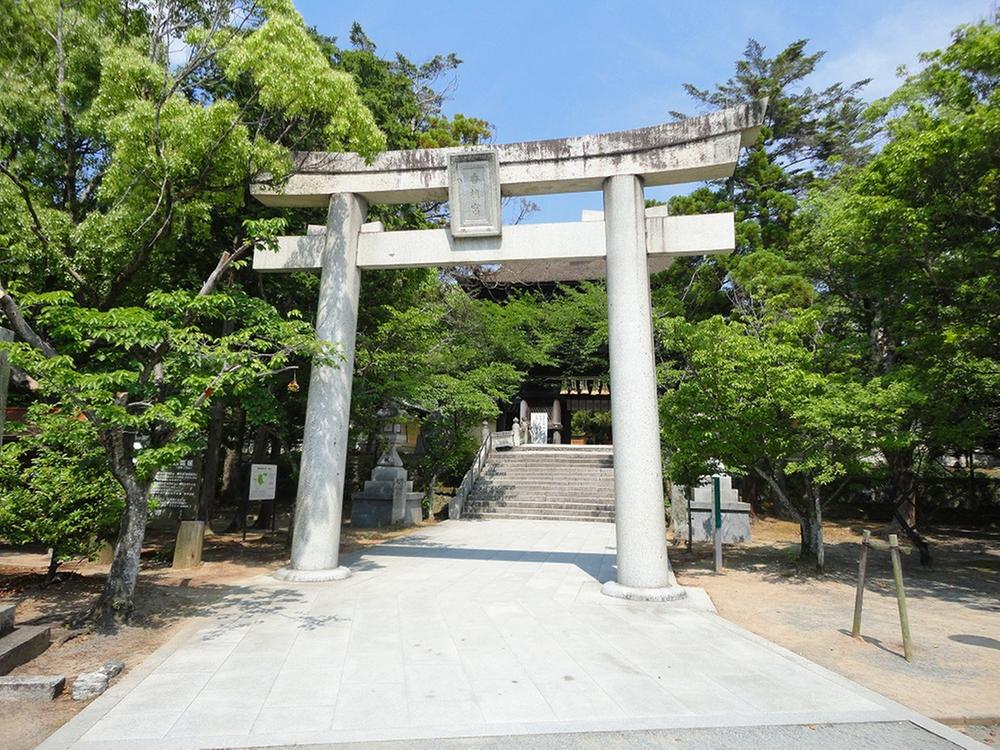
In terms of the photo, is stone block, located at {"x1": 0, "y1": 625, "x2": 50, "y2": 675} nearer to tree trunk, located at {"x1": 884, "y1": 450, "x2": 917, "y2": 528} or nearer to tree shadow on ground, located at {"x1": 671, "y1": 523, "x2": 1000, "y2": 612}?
tree shadow on ground, located at {"x1": 671, "y1": 523, "x2": 1000, "y2": 612}

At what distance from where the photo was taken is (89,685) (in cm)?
412

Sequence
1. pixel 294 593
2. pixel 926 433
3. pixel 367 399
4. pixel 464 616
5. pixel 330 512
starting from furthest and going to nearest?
1. pixel 367 399
2. pixel 926 433
3. pixel 330 512
4. pixel 294 593
5. pixel 464 616

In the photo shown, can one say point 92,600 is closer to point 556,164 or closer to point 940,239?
point 556,164

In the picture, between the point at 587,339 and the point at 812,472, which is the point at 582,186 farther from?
the point at 587,339

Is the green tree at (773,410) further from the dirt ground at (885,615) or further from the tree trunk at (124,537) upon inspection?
the tree trunk at (124,537)

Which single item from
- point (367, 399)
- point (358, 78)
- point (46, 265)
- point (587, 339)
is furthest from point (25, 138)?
point (587, 339)

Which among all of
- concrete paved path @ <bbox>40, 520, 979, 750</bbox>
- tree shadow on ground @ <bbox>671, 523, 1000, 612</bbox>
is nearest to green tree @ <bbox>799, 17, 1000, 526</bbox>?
tree shadow on ground @ <bbox>671, 523, 1000, 612</bbox>

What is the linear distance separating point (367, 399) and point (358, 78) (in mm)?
6409

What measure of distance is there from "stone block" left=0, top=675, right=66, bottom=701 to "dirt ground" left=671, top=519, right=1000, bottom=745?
5967 millimetres

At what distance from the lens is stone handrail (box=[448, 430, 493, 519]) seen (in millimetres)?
17806

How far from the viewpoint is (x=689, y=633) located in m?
5.74

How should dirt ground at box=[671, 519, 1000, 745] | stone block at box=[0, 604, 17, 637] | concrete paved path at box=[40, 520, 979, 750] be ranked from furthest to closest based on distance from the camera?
stone block at box=[0, 604, 17, 637]
dirt ground at box=[671, 519, 1000, 745]
concrete paved path at box=[40, 520, 979, 750]

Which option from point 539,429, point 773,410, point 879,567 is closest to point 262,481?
point 773,410

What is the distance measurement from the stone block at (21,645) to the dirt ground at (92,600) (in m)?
0.07
